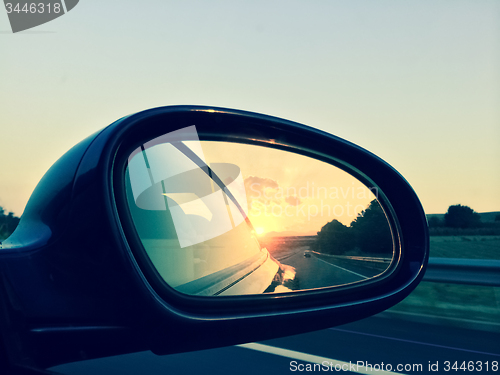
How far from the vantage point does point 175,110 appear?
1.11m

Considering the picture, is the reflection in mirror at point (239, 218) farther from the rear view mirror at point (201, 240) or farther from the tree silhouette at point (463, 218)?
the tree silhouette at point (463, 218)

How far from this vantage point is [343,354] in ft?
14.4

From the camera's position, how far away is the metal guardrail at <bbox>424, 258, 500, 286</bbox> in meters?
5.61

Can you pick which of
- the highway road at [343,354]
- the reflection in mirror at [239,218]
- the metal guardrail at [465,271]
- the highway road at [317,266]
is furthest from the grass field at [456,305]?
the reflection in mirror at [239,218]

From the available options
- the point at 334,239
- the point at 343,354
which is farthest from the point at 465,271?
the point at 334,239

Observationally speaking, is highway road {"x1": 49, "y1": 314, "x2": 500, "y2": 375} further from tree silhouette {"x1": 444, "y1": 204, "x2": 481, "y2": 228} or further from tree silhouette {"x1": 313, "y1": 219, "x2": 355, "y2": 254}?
tree silhouette {"x1": 313, "y1": 219, "x2": 355, "y2": 254}

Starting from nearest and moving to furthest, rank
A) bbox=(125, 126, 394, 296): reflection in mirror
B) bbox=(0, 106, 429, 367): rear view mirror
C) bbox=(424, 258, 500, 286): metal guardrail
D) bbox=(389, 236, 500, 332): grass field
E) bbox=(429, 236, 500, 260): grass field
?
bbox=(0, 106, 429, 367): rear view mirror < bbox=(125, 126, 394, 296): reflection in mirror < bbox=(424, 258, 500, 286): metal guardrail < bbox=(389, 236, 500, 332): grass field < bbox=(429, 236, 500, 260): grass field

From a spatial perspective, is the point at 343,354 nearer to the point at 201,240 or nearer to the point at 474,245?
the point at 201,240

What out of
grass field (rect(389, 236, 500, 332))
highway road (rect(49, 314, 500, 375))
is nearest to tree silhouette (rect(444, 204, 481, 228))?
grass field (rect(389, 236, 500, 332))

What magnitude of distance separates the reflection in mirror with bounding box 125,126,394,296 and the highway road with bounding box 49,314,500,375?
2.05m

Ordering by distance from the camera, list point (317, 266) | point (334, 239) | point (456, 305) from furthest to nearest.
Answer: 1. point (456, 305)
2. point (334, 239)
3. point (317, 266)

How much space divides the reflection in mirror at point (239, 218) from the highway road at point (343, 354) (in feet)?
6.74

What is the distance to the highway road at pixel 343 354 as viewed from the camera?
3.53 meters

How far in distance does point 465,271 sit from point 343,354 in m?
2.73
